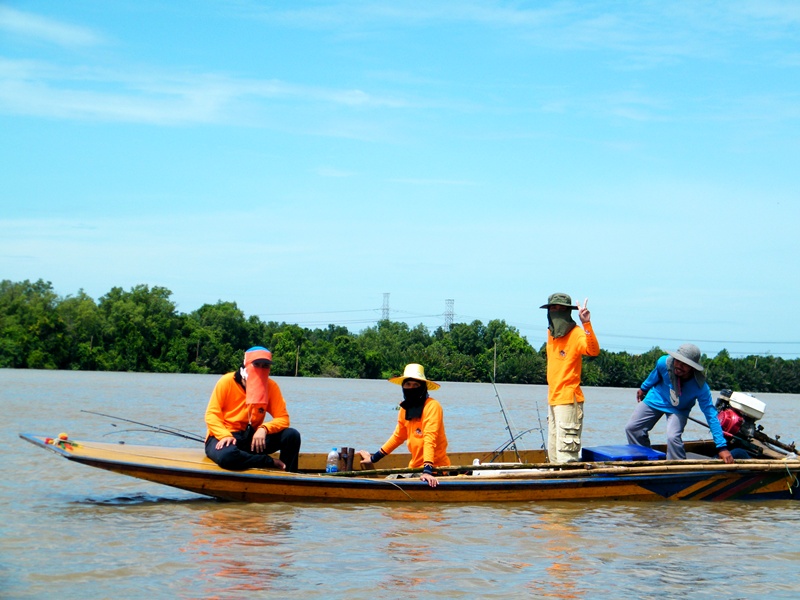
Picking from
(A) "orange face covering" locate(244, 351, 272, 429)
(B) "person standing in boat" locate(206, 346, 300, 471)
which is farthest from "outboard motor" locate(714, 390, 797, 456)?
(A) "orange face covering" locate(244, 351, 272, 429)

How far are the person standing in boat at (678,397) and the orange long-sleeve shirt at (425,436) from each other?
2.50m

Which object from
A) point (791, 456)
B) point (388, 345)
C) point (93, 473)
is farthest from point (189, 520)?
point (388, 345)

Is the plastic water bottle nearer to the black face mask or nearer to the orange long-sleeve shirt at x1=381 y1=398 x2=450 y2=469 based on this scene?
the orange long-sleeve shirt at x1=381 y1=398 x2=450 y2=469

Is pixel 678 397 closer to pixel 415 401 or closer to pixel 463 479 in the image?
pixel 463 479

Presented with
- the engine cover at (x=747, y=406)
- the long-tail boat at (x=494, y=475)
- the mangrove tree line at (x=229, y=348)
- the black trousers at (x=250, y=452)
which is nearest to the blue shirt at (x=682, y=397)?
the long-tail boat at (x=494, y=475)

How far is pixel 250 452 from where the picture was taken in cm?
936

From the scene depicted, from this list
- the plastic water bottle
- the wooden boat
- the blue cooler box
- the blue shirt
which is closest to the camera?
the wooden boat

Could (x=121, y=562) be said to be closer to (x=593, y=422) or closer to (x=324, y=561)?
(x=324, y=561)

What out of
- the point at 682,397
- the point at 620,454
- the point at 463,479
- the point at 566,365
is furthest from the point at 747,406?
the point at 463,479

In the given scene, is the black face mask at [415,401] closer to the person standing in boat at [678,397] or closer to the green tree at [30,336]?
the person standing in boat at [678,397]

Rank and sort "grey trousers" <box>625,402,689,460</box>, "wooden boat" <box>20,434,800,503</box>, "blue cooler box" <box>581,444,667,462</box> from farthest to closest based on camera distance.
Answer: "grey trousers" <box>625,402,689,460</box> < "blue cooler box" <box>581,444,667,462</box> < "wooden boat" <box>20,434,800,503</box>

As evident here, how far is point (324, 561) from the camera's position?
7.55 m

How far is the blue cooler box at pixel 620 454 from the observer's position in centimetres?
1041

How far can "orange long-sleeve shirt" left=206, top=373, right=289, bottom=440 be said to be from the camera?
9.19m
